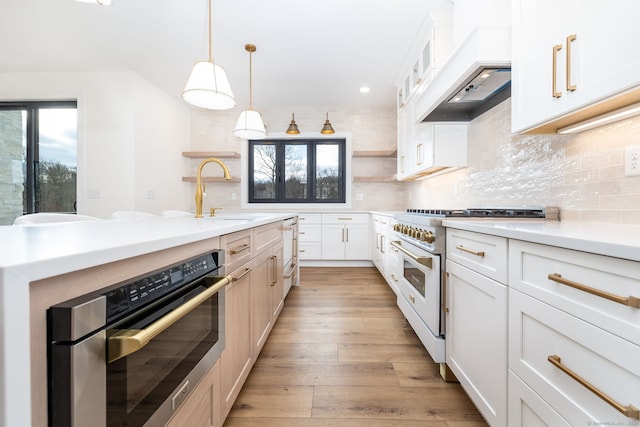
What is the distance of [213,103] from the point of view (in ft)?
7.13

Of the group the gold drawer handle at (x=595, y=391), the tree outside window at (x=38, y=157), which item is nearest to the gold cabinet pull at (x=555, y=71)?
the gold drawer handle at (x=595, y=391)

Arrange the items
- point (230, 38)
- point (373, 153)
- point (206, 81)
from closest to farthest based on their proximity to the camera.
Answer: point (206, 81) → point (230, 38) → point (373, 153)

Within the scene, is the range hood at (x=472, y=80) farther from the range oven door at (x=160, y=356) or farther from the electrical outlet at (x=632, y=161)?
the range oven door at (x=160, y=356)

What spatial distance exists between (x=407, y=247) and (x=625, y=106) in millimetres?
1295

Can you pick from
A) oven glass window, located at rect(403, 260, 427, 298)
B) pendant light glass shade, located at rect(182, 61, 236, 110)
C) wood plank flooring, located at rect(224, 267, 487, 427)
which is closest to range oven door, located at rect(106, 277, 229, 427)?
wood plank flooring, located at rect(224, 267, 487, 427)

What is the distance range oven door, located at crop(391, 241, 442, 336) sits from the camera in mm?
1591

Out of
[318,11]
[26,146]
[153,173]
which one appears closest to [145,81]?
[153,173]

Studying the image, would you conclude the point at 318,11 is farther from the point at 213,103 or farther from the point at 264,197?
the point at 264,197

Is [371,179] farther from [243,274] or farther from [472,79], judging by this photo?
[243,274]

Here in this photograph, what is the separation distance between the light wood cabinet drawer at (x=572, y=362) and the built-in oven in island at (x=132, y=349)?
100 cm

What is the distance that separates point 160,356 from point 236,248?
23.2 inches

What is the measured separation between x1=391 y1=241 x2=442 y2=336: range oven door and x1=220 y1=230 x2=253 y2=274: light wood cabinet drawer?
99 centimetres

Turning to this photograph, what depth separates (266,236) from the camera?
188 centimetres

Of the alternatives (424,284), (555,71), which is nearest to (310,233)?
(424,284)
